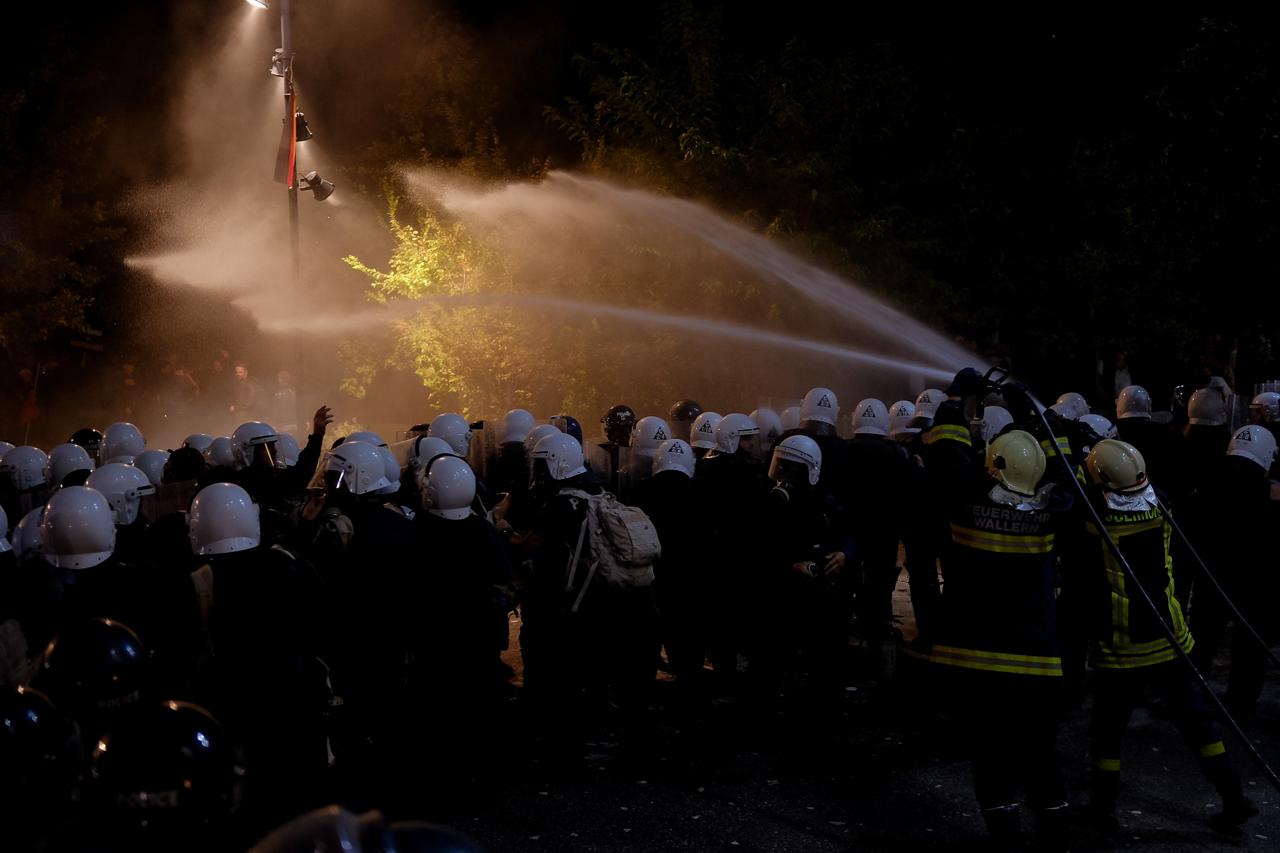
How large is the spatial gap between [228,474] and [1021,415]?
5.80 meters

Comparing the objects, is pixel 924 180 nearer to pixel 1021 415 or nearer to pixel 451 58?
pixel 451 58

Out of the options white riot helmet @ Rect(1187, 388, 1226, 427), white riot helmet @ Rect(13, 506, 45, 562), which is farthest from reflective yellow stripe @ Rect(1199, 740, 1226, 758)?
white riot helmet @ Rect(13, 506, 45, 562)

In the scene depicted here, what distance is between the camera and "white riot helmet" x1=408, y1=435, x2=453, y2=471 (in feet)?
26.9

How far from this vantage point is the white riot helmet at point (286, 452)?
9592mm

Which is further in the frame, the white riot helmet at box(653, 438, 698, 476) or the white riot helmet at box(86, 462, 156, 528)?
the white riot helmet at box(653, 438, 698, 476)

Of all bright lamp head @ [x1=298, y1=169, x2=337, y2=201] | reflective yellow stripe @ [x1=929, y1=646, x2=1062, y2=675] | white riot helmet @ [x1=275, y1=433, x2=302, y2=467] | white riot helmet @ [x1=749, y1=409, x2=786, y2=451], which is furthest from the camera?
bright lamp head @ [x1=298, y1=169, x2=337, y2=201]

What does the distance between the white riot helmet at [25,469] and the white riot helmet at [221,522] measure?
4.90 meters

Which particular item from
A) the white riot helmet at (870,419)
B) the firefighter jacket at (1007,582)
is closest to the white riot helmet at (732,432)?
the white riot helmet at (870,419)

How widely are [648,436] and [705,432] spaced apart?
2.31 ft

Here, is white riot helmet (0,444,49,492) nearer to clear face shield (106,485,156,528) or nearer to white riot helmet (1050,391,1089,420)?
clear face shield (106,485,156,528)

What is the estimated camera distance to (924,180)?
51.9 feet

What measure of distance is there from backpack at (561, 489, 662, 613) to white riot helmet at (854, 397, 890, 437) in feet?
10.5

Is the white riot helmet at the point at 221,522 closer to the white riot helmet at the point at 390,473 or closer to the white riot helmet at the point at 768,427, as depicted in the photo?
the white riot helmet at the point at 390,473

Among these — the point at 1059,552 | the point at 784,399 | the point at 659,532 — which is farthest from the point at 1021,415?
the point at 784,399
